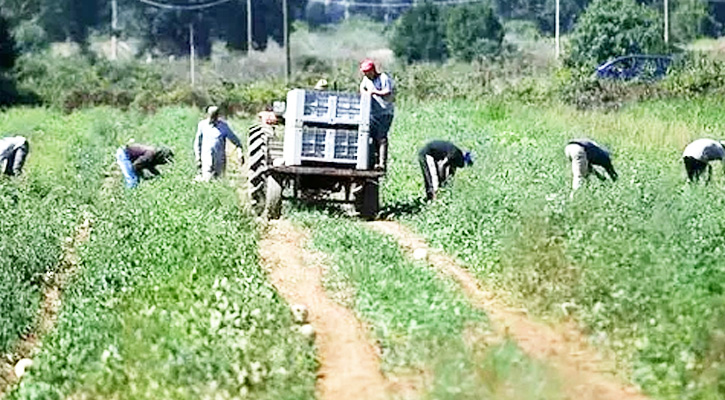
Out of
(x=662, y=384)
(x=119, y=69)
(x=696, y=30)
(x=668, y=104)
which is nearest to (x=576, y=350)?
(x=662, y=384)

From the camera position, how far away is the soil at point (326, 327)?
31.2ft

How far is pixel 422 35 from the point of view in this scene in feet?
263

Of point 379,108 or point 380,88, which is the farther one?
point 380,88

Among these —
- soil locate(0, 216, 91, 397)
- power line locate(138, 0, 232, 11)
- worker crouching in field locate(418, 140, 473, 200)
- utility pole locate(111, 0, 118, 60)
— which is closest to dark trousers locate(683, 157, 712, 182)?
worker crouching in field locate(418, 140, 473, 200)

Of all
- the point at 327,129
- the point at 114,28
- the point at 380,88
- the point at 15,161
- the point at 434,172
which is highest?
the point at 380,88

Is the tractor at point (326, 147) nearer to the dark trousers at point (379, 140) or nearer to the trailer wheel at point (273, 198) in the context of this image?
the trailer wheel at point (273, 198)

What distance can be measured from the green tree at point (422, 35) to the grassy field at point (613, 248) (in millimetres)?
57237

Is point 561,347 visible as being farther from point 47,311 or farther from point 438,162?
point 438,162

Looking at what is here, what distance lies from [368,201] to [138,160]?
4277 mm

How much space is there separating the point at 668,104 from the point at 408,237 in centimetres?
1960

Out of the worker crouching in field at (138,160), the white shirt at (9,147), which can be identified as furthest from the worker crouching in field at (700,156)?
the white shirt at (9,147)

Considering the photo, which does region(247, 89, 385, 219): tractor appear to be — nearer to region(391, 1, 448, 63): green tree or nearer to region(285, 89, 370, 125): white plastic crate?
region(285, 89, 370, 125): white plastic crate

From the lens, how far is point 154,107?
52.1 m

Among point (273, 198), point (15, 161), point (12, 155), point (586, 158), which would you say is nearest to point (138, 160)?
point (12, 155)
